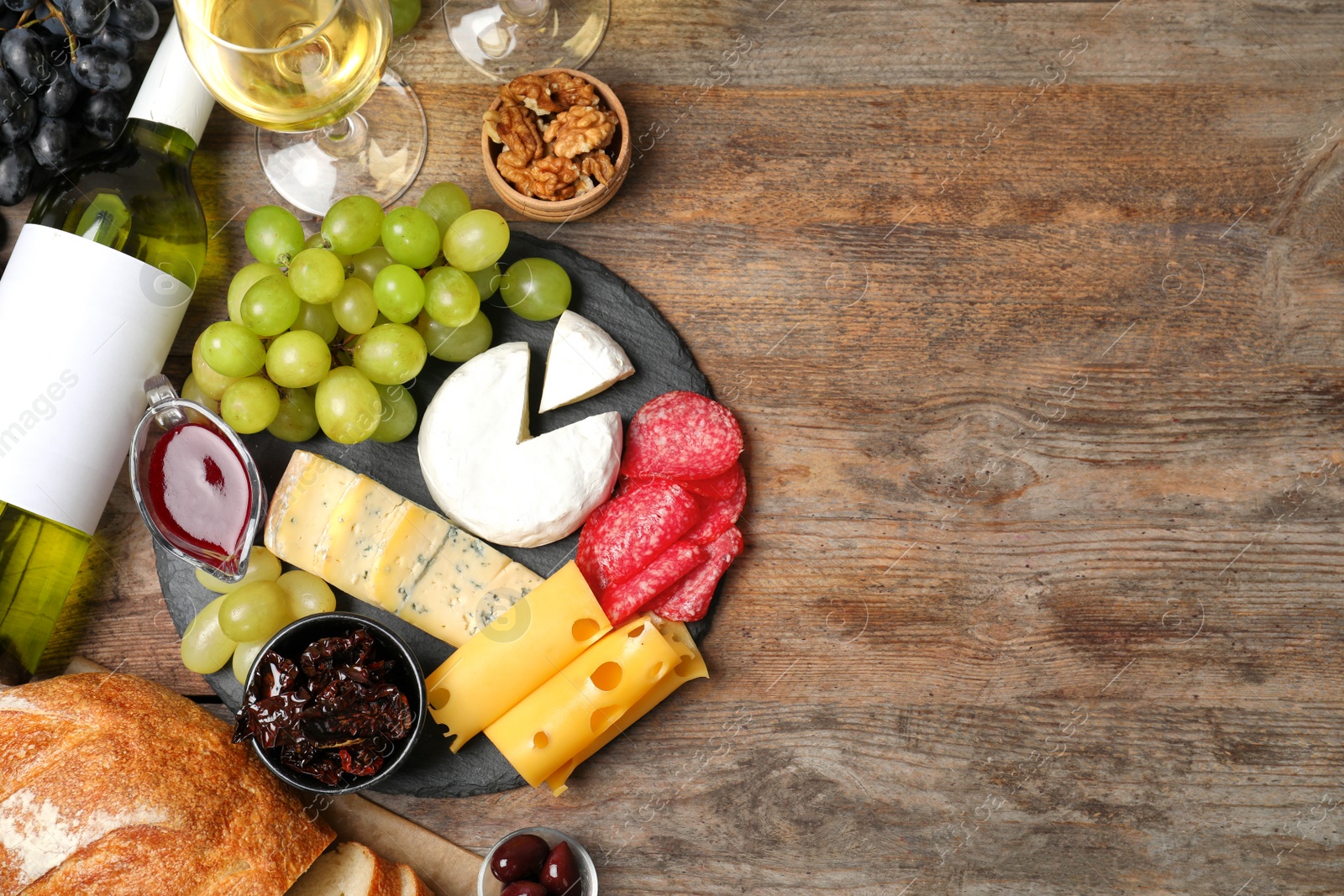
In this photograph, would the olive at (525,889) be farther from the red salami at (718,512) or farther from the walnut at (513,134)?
the walnut at (513,134)

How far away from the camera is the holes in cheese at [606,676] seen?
4.01 feet

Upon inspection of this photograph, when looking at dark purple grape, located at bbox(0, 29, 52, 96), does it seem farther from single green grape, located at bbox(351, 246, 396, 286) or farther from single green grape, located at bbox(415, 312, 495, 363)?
single green grape, located at bbox(415, 312, 495, 363)

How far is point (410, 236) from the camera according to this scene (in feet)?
3.89

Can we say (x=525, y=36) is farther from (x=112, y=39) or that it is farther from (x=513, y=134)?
(x=112, y=39)

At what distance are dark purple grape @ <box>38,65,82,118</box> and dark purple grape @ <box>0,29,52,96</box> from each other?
0.03 feet

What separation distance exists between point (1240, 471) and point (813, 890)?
95 centimetres

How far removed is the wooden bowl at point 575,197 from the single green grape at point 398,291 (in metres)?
0.20

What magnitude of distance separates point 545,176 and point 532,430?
38 centimetres

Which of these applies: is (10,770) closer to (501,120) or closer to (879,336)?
(501,120)

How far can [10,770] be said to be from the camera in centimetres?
106

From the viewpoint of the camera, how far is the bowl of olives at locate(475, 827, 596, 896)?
117cm

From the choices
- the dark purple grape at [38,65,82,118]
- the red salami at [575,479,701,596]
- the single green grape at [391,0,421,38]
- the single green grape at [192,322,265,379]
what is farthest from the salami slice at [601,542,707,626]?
the dark purple grape at [38,65,82,118]

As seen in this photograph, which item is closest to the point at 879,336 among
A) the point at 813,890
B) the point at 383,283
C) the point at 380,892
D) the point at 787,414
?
the point at 787,414

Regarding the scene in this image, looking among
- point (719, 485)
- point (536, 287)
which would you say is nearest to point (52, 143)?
point (536, 287)
